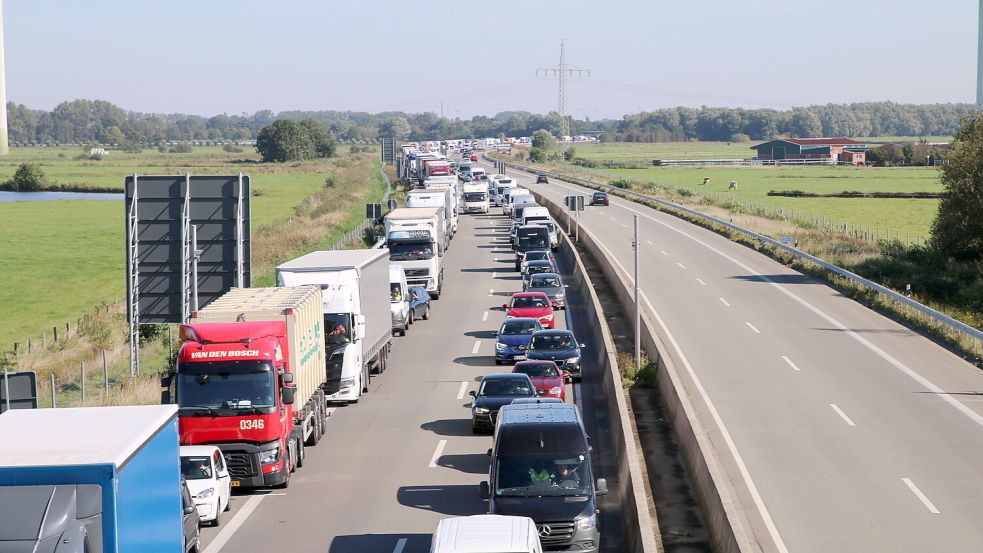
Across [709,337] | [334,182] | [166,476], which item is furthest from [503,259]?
[334,182]

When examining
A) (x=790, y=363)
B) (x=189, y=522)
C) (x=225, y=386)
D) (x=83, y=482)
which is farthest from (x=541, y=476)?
(x=790, y=363)

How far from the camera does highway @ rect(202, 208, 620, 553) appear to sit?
18.4m

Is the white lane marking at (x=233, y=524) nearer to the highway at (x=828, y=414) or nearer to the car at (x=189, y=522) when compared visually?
the car at (x=189, y=522)

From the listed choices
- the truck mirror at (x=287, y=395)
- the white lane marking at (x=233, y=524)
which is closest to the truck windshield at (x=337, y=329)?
the truck mirror at (x=287, y=395)

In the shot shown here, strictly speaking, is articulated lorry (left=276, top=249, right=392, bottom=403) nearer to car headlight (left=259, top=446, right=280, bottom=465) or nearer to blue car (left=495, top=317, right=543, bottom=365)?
blue car (left=495, top=317, right=543, bottom=365)

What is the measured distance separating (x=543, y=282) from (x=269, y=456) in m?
25.5

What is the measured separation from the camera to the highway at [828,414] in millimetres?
17922

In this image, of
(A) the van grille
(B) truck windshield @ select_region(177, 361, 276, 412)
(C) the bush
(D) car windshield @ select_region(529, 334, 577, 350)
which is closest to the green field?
(C) the bush

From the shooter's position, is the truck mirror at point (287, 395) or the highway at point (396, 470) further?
the truck mirror at point (287, 395)

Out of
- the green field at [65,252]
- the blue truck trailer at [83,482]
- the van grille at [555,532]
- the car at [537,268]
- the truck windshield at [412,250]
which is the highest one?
the blue truck trailer at [83,482]

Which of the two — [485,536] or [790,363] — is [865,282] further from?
[485,536]

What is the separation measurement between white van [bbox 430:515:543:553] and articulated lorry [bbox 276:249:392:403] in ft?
49.1

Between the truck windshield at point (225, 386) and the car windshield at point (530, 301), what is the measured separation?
19829 mm

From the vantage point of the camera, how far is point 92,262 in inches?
2867
